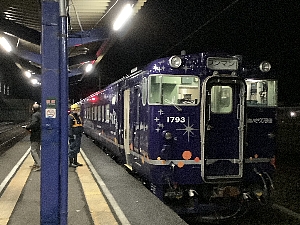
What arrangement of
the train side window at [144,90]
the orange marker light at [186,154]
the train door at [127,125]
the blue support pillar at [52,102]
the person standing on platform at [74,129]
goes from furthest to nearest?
the person standing on platform at [74,129] < the train door at [127,125] < the train side window at [144,90] < the orange marker light at [186,154] < the blue support pillar at [52,102]

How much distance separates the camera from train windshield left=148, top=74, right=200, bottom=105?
7777 mm

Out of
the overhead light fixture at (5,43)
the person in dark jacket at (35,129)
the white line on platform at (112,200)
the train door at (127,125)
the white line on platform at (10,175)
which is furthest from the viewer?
the overhead light fixture at (5,43)

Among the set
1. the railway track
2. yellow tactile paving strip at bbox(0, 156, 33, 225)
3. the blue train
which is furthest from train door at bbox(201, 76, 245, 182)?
the railway track

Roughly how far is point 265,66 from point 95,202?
4125 millimetres

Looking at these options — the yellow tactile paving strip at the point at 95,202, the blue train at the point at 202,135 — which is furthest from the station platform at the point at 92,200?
the blue train at the point at 202,135

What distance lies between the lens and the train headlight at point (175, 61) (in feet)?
25.2

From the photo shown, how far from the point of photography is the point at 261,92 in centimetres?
817

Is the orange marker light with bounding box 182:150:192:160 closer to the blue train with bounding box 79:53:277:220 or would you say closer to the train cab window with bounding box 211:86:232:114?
the blue train with bounding box 79:53:277:220

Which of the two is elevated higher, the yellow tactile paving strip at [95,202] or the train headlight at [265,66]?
the train headlight at [265,66]

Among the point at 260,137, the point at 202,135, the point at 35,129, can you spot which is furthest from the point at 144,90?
the point at 35,129

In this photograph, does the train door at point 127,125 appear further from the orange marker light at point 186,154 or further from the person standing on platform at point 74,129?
the orange marker light at point 186,154

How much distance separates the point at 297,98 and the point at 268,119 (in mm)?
30600

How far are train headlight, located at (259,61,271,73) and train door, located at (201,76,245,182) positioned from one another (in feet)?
2.07

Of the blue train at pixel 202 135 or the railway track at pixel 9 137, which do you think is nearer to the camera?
the blue train at pixel 202 135
